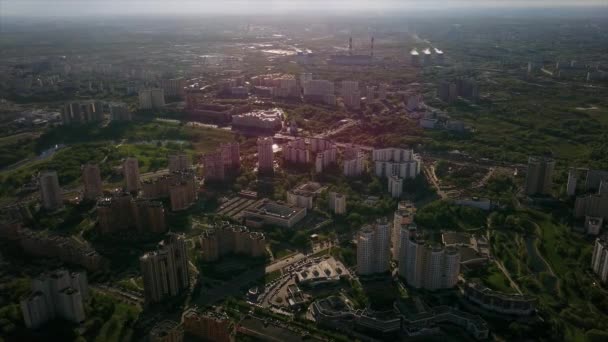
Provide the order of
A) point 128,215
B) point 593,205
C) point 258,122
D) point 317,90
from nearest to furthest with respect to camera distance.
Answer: point 128,215, point 593,205, point 258,122, point 317,90

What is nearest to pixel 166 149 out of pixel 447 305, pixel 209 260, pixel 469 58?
pixel 209 260

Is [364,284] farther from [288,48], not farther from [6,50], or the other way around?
[6,50]

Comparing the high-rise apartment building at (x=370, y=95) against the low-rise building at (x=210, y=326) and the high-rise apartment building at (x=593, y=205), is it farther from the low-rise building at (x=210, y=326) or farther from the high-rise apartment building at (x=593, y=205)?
the low-rise building at (x=210, y=326)

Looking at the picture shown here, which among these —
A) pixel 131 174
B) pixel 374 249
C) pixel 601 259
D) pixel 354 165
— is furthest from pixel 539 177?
pixel 131 174

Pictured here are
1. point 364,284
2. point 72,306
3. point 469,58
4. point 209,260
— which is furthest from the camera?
point 469,58

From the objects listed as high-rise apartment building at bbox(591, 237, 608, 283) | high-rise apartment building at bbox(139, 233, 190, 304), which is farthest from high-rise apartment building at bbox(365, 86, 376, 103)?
high-rise apartment building at bbox(139, 233, 190, 304)

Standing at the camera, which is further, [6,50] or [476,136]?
[6,50]

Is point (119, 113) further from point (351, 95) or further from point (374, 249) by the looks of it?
point (374, 249)
